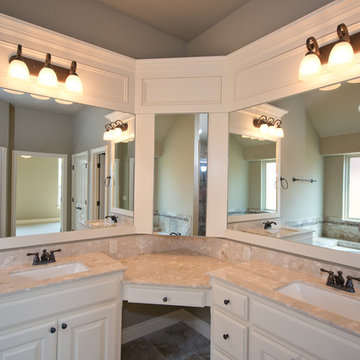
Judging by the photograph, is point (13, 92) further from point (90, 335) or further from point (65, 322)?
point (90, 335)

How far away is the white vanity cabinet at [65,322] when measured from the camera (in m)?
1.40

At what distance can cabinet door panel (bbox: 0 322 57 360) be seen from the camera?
4.55ft

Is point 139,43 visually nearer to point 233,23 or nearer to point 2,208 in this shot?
point 233,23

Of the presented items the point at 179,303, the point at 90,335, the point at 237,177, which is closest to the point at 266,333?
the point at 179,303

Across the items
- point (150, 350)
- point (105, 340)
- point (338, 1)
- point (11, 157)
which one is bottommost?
point (150, 350)

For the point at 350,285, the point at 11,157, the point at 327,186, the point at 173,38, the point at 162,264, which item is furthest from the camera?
the point at 173,38

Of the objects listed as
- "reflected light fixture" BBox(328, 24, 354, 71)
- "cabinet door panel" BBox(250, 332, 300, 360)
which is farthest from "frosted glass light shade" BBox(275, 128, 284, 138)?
"cabinet door panel" BBox(250, 332, 300, 360)

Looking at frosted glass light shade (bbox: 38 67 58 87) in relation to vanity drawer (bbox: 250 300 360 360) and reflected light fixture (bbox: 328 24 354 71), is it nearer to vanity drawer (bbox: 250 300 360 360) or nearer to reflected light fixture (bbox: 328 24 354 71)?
reflected light fixture (bbox: 328 24 354 71)

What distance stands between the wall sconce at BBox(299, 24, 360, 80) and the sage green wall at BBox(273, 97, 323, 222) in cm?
28

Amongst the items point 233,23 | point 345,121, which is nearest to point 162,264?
point 345,121

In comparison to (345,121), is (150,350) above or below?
below

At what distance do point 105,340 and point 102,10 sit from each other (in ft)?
8.65

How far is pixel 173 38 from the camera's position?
2.75 meters

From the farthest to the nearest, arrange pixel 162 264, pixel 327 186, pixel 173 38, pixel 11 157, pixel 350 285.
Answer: pixel 173 38
pixel 162 264
pixel 11 157
pixel 327 186
pixel 350 285
